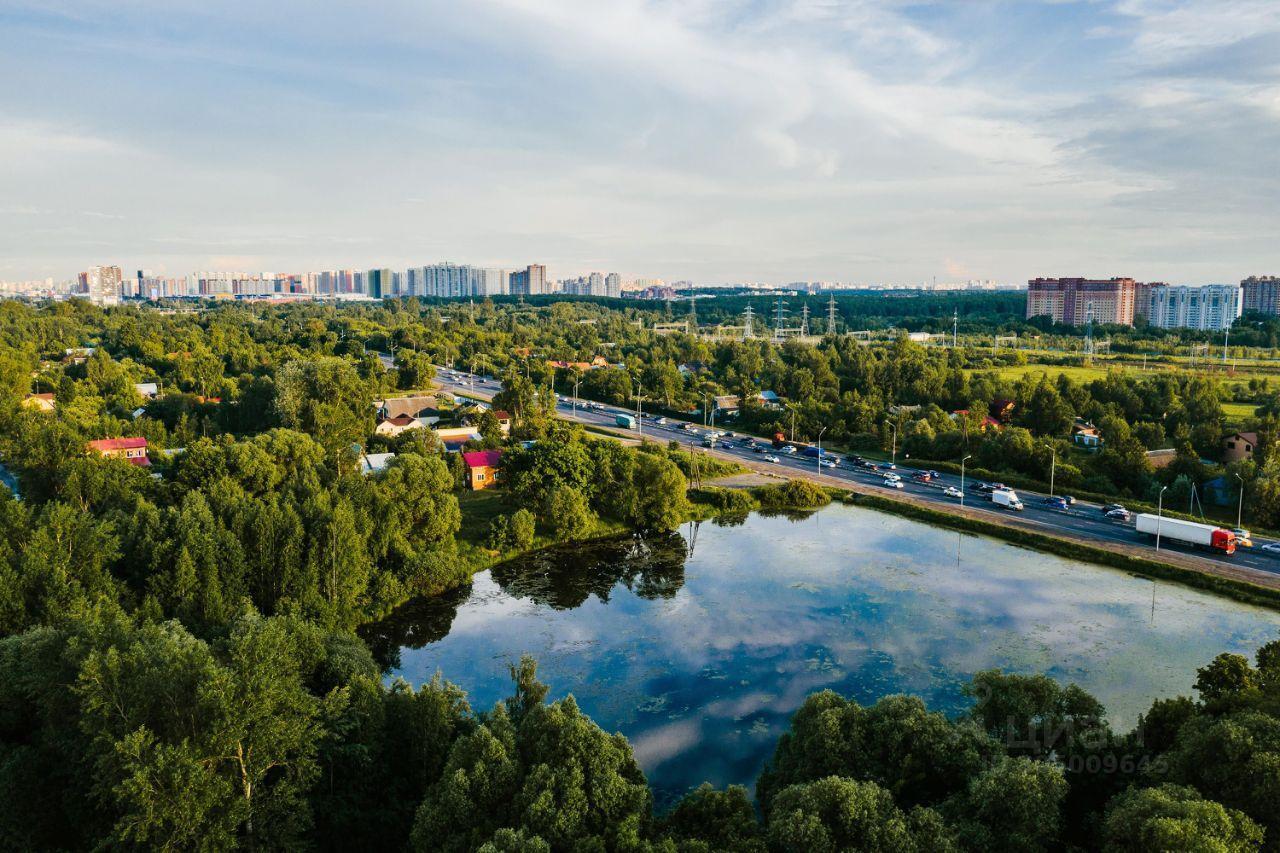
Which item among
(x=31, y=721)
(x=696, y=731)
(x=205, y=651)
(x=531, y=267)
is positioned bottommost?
(x=696, y=731)

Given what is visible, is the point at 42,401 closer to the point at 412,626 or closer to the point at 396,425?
the point at 396,425

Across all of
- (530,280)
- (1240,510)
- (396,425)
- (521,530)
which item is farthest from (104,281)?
(1240,510)

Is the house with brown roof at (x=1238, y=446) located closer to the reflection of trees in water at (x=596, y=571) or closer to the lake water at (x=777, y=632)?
the lake water at (x=777, y=632)

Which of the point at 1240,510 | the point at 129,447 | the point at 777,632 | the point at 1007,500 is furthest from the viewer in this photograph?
the point at 129,447

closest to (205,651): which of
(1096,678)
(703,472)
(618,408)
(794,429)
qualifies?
(1096,678)

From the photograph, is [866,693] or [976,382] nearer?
[866,693]

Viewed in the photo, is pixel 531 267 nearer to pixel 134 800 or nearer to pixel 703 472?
pixel 703 472
